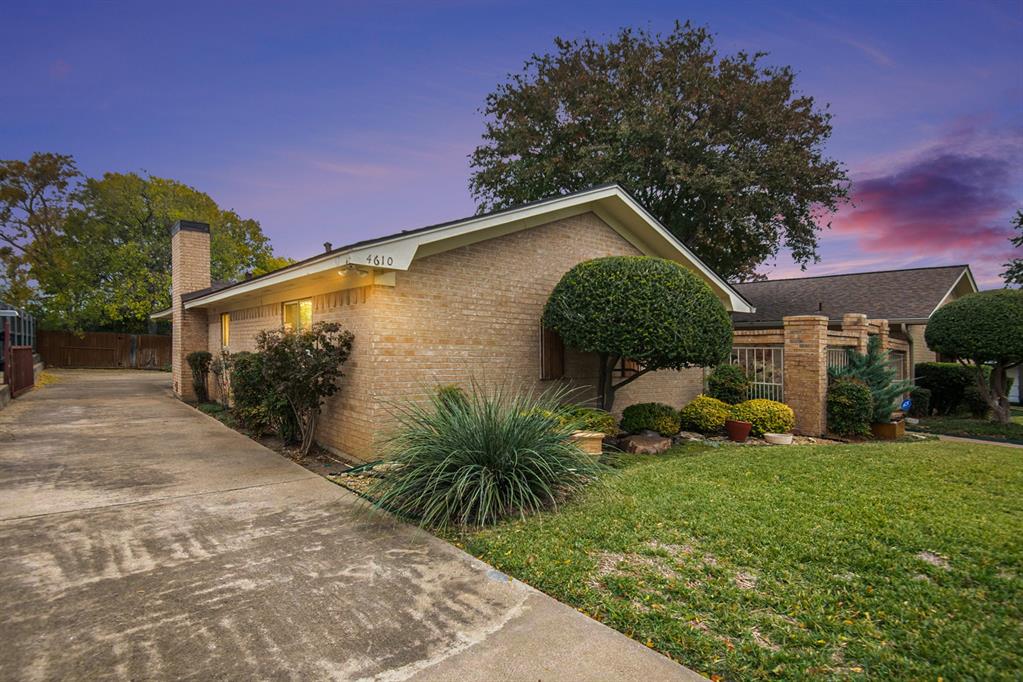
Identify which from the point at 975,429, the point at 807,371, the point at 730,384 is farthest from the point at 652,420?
the point at 975,429

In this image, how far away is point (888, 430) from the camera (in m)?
10.1

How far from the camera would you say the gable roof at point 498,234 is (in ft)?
20.4

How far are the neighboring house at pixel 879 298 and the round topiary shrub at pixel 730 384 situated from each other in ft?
12.8

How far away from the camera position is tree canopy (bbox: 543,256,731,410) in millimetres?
7594

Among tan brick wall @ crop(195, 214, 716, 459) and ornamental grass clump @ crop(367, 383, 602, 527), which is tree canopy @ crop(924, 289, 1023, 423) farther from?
ornamental grass clump @ crop(367, 383, 602, 527)

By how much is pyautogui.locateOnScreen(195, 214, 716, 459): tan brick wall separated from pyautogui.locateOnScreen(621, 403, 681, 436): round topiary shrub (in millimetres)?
1037

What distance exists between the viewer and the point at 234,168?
53.0 ft

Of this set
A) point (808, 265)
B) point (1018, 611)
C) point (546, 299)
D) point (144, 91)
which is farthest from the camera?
point (808, 265)

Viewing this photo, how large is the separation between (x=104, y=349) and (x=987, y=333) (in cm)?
3680

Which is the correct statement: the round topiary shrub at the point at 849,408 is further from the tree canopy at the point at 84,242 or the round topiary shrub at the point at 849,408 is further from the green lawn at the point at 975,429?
the tree canopy at the point at 84,242

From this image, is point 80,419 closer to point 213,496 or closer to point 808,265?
point 213,496

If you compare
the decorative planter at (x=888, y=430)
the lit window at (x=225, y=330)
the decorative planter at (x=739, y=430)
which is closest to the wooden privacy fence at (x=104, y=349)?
the lit window at (x=225, y=330)

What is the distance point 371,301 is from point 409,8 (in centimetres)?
709

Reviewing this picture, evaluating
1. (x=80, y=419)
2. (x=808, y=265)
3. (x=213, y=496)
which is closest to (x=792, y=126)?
(x=808, y=265)
